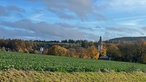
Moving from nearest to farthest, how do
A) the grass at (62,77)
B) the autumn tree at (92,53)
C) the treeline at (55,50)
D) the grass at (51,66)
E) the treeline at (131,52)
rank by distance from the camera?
the grass at (62,77)
the grass at (51,66)
the treeline at (131,52)
the treeline at (55,50)
the autumn tree at (92,53)

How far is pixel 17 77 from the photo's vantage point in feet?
69.9

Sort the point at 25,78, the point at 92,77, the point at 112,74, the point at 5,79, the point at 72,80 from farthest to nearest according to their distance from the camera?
the point at 112,74 → the point at 92,77 → the point at 72,80 → the point at 25,78 → the point at 5,79

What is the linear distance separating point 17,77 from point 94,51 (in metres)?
113

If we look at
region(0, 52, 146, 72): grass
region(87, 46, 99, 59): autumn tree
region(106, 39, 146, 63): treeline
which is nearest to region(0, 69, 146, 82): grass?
region(0, 52, 146, 72): grass

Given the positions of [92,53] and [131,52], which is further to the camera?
[92,53]

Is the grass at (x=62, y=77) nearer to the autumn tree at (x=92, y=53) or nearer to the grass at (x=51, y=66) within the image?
the grass at (x=51, y=66)

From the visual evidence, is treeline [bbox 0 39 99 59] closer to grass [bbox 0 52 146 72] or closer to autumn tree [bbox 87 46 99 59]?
autumn tree [bbox 87 46 99 59]

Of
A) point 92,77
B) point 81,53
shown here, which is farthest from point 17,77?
point 81,53

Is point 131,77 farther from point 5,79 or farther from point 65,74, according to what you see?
point 5,79

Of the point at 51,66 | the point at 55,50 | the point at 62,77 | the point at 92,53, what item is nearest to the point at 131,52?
the point at 92,53

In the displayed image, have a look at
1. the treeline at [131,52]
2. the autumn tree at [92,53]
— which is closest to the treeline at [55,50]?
the autumn tree at [92,53]

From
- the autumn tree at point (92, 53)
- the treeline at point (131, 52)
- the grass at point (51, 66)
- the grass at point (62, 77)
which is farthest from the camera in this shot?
the autumn tree at point (92, 53)

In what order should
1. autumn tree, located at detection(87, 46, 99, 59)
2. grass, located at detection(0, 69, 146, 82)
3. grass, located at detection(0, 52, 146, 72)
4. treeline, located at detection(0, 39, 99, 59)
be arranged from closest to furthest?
grass, located at detection(0, 69, 146, 82) → grass, located at detection(0, 52, 146, 72) → treeline, located at detection(0, 39, 99, 59) → autumn tree, located at detection(87, 46, 99, 59)

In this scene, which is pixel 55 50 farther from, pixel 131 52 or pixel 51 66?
pixel 51 66
